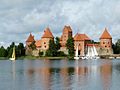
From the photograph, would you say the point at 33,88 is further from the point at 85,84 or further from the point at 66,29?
the point at 66,29

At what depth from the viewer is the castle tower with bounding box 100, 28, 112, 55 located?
359 ft

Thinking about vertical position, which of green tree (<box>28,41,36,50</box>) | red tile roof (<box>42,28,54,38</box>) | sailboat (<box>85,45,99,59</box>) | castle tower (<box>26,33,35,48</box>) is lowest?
sailboat (<box>85,45,99,59</box>)

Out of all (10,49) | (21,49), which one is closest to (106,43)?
(21,49)

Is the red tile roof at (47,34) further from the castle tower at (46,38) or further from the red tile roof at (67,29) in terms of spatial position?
the red tile roof at (67,29)

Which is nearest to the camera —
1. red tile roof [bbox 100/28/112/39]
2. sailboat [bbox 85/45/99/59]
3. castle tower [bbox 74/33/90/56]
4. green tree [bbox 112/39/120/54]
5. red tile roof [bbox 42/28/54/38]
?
sailboat [bbox 85/45/99/59]

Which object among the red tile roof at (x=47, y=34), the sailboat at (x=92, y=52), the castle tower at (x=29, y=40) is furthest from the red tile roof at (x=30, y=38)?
the sailboat at (x=92, y=52)

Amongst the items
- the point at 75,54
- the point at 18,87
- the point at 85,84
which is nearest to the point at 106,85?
the point at 85,84

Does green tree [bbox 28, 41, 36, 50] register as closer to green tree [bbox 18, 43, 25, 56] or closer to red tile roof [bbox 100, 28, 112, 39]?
green tree [bbox 18, 43, 25, 56]

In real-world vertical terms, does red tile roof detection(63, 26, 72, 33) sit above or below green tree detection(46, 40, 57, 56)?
above

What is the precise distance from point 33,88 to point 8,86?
93.8 inches

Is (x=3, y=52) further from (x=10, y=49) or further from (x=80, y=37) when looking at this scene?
(x=80, y=37)

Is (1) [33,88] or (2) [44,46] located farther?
(2) [44,46]

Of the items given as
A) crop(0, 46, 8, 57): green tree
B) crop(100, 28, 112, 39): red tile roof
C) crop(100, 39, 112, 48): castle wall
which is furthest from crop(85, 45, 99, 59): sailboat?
crop(0, 46, 8, 57): green tree

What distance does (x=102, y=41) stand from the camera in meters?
111
